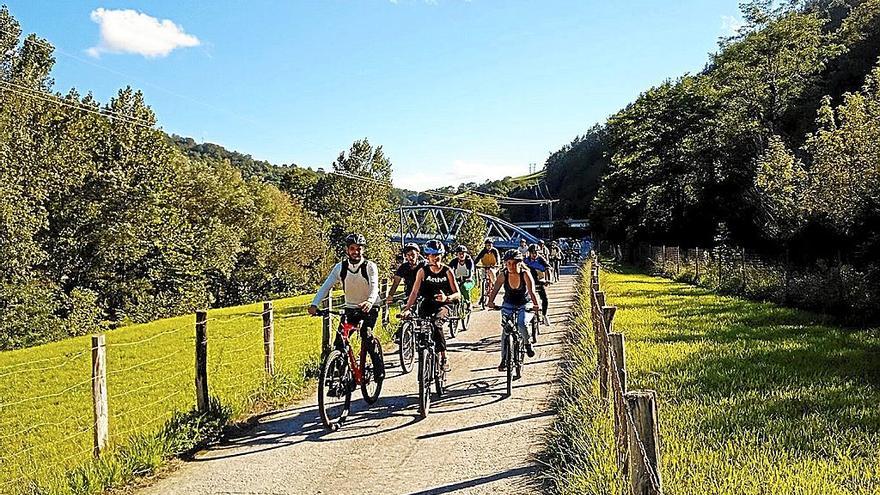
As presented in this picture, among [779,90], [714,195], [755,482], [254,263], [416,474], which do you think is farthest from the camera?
[254,263]

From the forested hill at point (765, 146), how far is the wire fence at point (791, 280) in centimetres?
61

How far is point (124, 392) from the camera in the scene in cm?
1112

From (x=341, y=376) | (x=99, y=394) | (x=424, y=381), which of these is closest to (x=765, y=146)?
(x=424, y=381)

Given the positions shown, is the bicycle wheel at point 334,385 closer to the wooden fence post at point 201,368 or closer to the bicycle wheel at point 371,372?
the bicycle wheel at point 371,372

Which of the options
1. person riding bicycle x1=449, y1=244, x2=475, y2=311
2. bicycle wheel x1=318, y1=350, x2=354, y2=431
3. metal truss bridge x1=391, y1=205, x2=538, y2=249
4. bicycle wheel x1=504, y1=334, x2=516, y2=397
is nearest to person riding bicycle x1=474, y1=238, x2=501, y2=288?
person riding bicycle x1=449, y1=244, x2=475, y2=311

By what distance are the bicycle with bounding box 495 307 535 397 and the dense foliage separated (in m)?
21.4

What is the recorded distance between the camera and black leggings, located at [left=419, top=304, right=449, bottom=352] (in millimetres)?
8727

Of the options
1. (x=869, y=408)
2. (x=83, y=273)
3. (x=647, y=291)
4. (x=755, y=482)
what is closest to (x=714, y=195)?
(x=647, y=291)

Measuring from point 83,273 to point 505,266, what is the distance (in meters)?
32.4

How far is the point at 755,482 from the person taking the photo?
5363 millimetres

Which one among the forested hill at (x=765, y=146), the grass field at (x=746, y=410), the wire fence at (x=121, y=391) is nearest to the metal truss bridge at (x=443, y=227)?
the forested hill at (x=765, y=146)

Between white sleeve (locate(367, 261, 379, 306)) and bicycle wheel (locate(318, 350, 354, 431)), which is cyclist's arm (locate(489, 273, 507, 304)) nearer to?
white sleeve (locate(367, 261, 379, 306))

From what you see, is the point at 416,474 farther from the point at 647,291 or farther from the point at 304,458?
the point at 647,291

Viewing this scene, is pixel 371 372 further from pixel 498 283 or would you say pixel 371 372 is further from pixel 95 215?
Result: pixel 95 215
